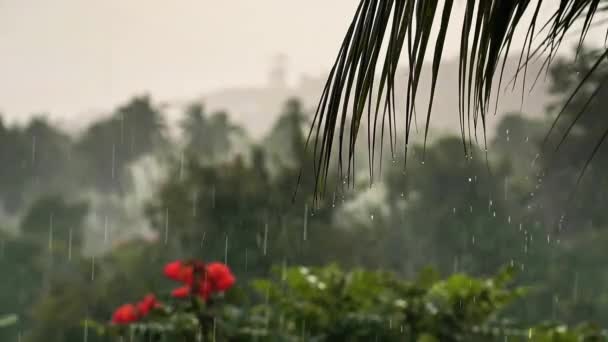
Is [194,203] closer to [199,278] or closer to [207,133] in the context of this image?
[207,133]

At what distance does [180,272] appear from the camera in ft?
7.97

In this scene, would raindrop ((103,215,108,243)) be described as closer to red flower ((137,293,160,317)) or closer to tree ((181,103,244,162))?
tree ((181,103,244,162))

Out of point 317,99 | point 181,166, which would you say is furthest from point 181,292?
point 317,99

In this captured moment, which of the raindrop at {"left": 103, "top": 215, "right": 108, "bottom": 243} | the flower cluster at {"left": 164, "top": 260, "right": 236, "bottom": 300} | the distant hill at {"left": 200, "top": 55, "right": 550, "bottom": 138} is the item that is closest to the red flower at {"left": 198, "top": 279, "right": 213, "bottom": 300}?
the flower cluster at {"left": 164, "top": 260, "right": 236, "bottom": 300}

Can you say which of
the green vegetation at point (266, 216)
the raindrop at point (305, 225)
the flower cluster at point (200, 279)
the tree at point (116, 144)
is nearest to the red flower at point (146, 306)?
the flower cluster at point (200, 279)

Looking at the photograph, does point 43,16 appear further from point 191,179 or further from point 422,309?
point 422,309

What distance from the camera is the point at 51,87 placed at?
726 cm

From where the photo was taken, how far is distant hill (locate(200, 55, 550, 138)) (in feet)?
18.8

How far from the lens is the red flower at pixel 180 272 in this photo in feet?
7.93

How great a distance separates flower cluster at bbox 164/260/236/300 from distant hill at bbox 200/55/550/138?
2.98m

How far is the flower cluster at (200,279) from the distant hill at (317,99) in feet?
9.79

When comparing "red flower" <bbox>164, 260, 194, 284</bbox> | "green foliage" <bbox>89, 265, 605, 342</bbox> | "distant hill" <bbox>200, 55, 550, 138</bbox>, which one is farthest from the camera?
"distant hill" <bbox>200, 55, 550, 138</bbox>

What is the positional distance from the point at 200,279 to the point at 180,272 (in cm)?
7

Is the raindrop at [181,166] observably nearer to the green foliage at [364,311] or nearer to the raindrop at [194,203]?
the raindrop at [194,203]
